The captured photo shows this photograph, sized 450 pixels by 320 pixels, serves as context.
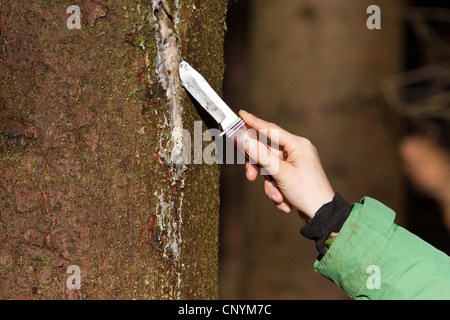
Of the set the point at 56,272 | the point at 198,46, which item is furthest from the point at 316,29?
the point at 56,272

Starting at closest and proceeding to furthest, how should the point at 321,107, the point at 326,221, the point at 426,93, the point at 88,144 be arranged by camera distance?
the point at 88,144
the point at 326,221
the point at 321,107
the point at 426,93

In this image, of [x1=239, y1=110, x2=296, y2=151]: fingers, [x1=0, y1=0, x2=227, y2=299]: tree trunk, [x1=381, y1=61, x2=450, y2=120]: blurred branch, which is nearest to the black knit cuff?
[x1=239, y1=110, x2=296, y2=151]: fingers

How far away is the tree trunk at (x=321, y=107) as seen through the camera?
1.91m

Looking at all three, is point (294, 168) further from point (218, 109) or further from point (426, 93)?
point (426, 93)

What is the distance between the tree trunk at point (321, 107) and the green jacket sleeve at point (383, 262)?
40.7 inches

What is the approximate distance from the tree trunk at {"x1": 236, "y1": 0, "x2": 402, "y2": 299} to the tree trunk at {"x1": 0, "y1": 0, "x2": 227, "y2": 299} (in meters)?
1.17

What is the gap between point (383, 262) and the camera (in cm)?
84

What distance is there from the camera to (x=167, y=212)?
32.7 inches

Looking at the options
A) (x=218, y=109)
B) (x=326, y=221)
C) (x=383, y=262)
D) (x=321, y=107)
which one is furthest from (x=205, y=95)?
(x=321, y=107)

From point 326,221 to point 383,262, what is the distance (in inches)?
4.7

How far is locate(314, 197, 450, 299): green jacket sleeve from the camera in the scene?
842 millimetres

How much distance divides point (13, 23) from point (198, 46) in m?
0.30

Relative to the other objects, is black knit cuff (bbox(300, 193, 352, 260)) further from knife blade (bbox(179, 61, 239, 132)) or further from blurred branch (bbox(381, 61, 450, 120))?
blurred branch (bbox(381, 61, 450, 120))
